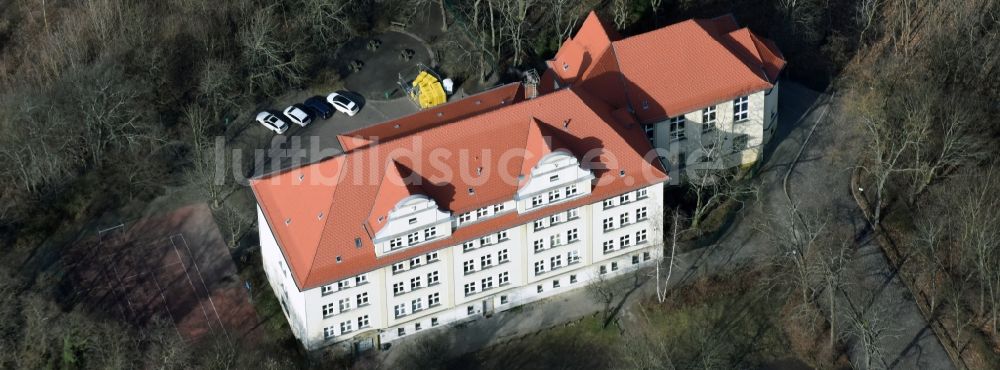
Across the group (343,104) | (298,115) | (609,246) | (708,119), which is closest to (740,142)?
(708,119)

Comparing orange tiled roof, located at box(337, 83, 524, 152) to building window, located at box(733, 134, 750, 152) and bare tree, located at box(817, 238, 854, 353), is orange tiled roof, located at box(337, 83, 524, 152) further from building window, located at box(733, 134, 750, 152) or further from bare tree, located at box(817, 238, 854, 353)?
bare tree, located at box(817, 238, 854, 353)

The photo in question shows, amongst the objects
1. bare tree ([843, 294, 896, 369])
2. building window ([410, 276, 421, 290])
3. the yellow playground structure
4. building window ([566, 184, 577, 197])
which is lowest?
bare tree ([843, 294, 896, 369])

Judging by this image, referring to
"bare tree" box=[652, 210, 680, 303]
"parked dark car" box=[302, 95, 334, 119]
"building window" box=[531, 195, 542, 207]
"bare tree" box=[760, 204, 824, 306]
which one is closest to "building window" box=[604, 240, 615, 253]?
"bare tree" box=[652, 210, 680, 303]

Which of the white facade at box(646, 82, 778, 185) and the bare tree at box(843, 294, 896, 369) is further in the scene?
the white facade at box(646, 82, 778, 185)

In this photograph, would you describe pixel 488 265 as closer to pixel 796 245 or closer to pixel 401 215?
pixel 401 215

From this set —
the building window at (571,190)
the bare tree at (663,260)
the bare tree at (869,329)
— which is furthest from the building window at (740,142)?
the building window at (571,190)

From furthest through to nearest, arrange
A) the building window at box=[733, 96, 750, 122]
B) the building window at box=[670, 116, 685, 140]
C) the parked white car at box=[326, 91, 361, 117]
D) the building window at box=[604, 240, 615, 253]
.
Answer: the parked white car at box=[326, 91, 361, 117] < the building window at box=[733, 96, 750, 122] < the building window at box=[670, 116, 685, 140] < the building window at box=[604, 240, 615, 253]
